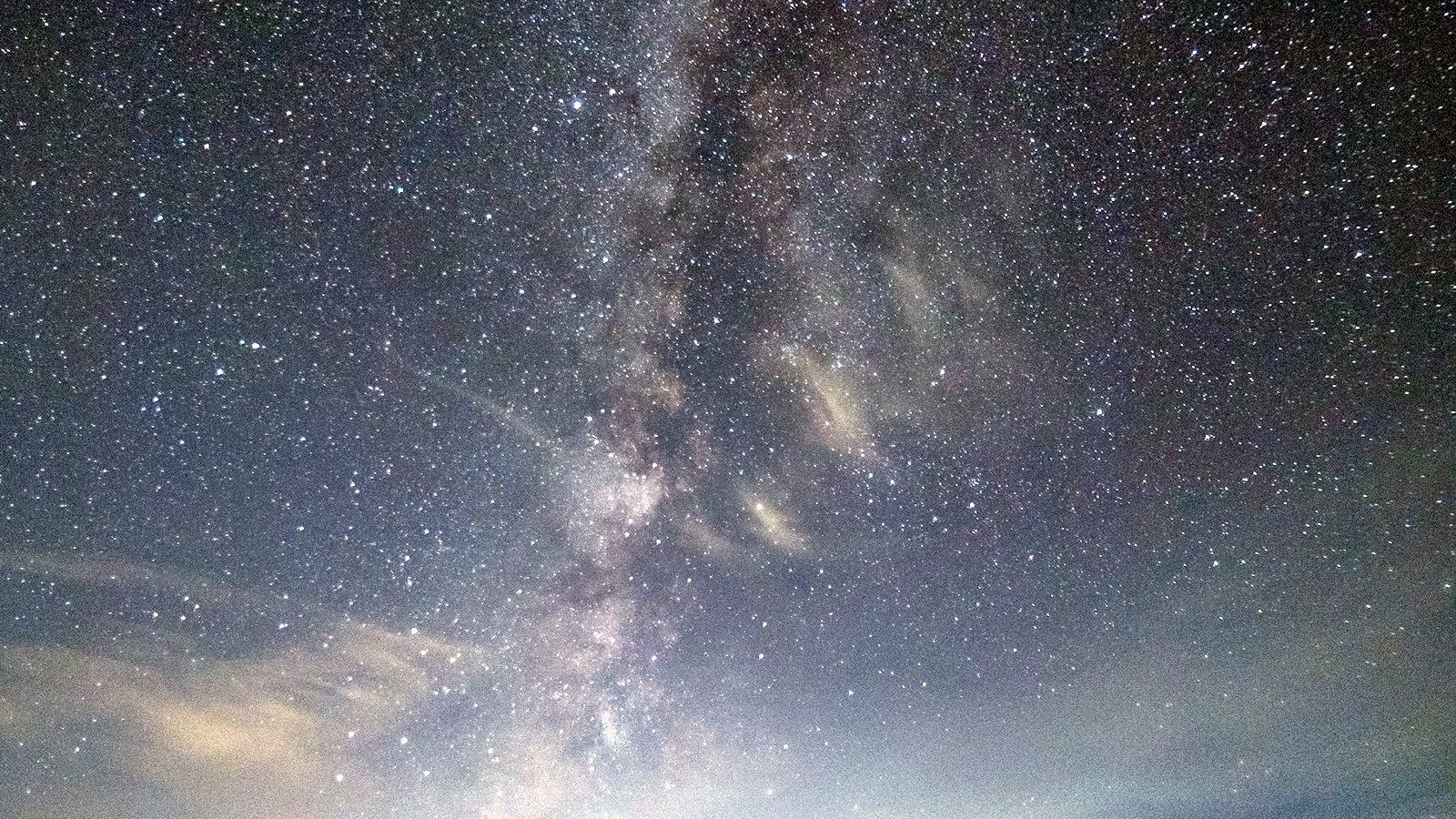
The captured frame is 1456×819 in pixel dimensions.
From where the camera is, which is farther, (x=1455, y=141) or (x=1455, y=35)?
(x=1455, y=141)

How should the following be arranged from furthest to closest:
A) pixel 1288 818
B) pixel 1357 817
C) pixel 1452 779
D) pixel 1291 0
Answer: pixel 1288 818
pixel 1357 817
pixel 1452 779
pixel 1291 0

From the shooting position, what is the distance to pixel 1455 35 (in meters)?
2.43

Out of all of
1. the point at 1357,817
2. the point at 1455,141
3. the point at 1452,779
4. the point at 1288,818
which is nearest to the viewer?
the point at 1455,141

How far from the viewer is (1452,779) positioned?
15383 millimetres

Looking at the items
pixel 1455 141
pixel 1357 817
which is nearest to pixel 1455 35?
pixel 1455 141

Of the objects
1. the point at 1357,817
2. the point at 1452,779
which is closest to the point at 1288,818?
the point at 1357,817

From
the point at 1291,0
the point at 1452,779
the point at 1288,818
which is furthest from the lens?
the point at 1288,818

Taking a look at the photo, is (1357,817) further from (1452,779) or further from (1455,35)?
(1455,35)

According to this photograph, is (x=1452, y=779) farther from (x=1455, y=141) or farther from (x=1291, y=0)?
(x=1291, y=0)

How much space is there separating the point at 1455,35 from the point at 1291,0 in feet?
2.10

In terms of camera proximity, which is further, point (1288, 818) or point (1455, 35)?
point (1288, 818)

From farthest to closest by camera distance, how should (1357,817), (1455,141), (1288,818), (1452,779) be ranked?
(1288,818)
(1357,817)
(1452,779)
(1455,141)

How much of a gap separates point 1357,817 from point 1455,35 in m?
30.7

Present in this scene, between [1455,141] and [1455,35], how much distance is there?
54 centimetres
